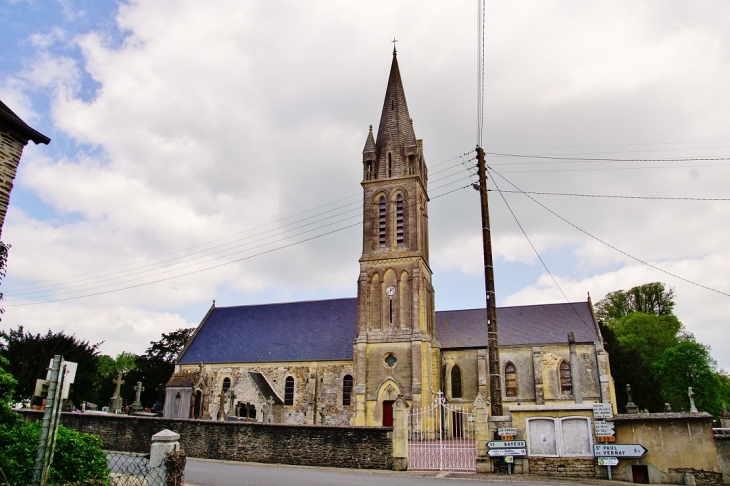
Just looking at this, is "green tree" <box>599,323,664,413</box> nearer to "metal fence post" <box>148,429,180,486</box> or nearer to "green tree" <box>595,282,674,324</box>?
"green tree" <box>595,282,674,324</box>

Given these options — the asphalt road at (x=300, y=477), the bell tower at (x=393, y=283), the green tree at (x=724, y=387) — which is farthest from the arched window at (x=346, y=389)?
the green tree at (x=724, y=387)

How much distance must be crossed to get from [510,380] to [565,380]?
339 centimetres

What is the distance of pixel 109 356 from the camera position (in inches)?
2992

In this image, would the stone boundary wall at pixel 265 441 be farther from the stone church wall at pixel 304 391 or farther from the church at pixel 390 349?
the stone church wall at pixel 304 391

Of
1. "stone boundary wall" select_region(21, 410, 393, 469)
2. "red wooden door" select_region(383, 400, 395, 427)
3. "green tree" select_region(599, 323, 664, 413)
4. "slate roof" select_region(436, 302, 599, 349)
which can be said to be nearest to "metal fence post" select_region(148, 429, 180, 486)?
"stone boundary wall" select_region(21, 410, 393, 469)

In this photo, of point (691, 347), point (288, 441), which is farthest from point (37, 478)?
point (691, 347)

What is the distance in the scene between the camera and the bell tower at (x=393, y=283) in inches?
1241

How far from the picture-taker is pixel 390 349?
106 feet

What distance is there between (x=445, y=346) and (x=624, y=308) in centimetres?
3340

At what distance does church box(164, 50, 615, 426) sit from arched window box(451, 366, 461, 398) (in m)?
0.07

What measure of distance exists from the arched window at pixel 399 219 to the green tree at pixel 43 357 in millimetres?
23195

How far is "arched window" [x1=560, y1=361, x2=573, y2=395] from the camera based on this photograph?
33.5 m

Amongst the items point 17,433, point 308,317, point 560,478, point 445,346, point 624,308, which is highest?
point 624,308

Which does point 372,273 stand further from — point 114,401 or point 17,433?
point 17,433
